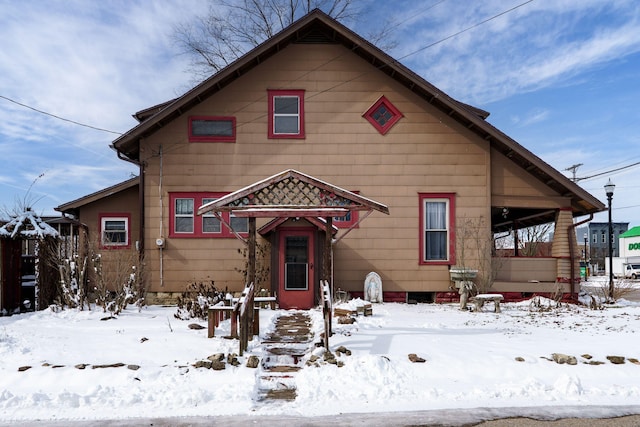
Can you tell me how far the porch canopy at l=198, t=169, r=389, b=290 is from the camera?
876 centimetres

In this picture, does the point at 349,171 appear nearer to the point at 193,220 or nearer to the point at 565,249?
the point at 193,220

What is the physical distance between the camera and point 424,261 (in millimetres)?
14445

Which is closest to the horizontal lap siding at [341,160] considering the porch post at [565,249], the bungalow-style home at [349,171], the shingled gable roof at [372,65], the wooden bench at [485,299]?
the bungalow-style home at [349,171]

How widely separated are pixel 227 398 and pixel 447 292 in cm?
995

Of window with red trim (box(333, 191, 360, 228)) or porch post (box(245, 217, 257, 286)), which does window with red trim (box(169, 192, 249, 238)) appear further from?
porch post (box(245, 217, 257, 286))

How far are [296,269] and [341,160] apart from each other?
3802 mm

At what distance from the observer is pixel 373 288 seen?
1399cm

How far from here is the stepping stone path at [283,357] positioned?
6375 millimetres

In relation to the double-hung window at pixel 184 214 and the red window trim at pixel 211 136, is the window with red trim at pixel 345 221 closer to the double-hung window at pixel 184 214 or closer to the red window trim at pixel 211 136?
the red window trim at pixel 211 136

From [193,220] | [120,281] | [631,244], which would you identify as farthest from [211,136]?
[631,244]

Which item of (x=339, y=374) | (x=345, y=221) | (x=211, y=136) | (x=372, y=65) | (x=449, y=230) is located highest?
(x=372, y=65)

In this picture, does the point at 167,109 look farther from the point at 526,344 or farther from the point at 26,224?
the point at 526,344

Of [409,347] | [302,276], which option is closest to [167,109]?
[302,276]

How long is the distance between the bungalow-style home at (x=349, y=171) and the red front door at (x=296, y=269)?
3.67 feet
